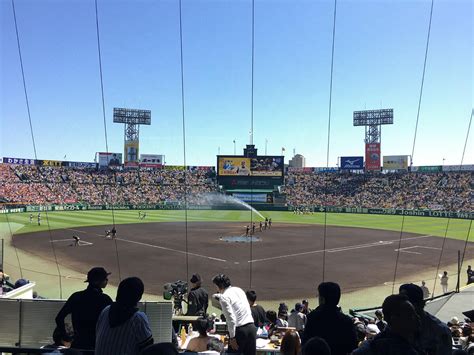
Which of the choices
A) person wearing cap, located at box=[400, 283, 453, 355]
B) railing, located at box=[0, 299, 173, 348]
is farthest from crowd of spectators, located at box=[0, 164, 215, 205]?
person wearing cap, located at box=[400, 283, 453, 355]

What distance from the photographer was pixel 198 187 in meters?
82.8

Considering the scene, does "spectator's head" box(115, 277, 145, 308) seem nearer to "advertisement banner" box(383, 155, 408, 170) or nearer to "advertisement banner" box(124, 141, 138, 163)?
"advertisement banner" box(124, 141, 138, 163)

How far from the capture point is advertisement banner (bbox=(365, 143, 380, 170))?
262ft

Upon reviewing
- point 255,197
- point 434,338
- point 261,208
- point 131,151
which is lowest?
point 261,208

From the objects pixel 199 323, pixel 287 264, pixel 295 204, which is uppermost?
pixel 199 323

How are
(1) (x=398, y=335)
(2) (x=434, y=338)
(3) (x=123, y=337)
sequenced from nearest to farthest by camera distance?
(1) (x=398, y=335) → (3) (x=123, y=337) → (2) (x=434, y=338)

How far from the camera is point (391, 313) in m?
2.68

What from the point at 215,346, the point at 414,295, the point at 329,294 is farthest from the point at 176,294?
the point at 414,295

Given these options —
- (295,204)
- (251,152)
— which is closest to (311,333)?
(251,152)

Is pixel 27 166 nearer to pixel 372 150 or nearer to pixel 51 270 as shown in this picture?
pixel 51 270

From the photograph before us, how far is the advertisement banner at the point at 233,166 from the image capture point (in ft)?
217

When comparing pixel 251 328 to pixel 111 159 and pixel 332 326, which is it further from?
pixel 111 159

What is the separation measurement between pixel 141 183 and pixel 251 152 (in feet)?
83.1

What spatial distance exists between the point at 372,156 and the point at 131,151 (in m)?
51.4
